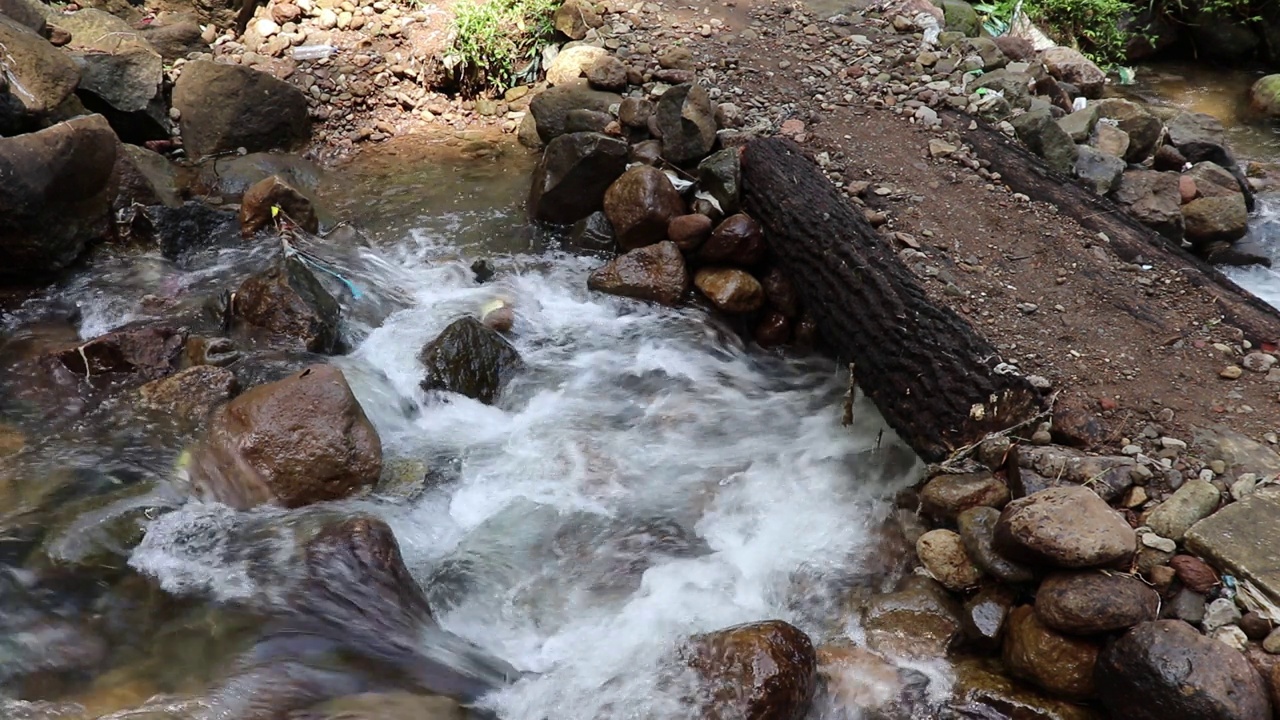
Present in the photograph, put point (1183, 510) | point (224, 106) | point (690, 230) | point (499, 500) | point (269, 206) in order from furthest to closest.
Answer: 1. point (224, 106)
2. point (269, 206)
3. point (690, 230)
4. point (499, 500)
5. point (1183, 510)

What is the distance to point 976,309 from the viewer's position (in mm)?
4445

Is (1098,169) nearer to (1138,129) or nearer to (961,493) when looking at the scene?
(1138,129)

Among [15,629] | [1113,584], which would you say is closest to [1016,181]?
[1113,584]

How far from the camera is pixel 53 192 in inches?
188

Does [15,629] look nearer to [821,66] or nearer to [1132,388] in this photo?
[1132,388]

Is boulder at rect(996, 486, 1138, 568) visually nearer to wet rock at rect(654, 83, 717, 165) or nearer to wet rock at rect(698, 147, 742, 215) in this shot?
wet rock at rect(698, 147, 742, 215)

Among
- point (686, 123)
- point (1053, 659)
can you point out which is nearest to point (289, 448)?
point (1053, 659)

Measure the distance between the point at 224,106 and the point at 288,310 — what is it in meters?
2.72

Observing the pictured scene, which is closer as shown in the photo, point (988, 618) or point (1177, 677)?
point (1177, 677)

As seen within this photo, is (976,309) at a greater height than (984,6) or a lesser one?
lesser

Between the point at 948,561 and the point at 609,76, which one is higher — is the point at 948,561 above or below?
below

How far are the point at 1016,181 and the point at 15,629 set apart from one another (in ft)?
18.0

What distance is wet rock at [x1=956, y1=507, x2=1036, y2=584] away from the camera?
331 cm

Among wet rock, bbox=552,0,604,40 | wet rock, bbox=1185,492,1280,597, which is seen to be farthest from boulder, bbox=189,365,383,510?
wet rock, bbox=552,0,604,40
